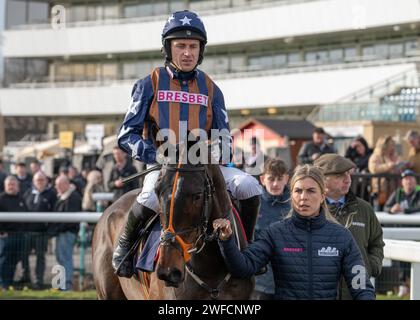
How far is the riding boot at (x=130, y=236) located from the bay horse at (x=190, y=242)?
0.32ft

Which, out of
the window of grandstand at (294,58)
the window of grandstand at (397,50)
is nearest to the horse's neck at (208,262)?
the window of grandstand at (397,50)

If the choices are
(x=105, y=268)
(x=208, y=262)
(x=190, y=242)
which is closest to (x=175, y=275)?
(x=190, y=242)

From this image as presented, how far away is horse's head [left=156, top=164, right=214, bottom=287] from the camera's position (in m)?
4.08

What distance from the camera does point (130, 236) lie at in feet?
16.2

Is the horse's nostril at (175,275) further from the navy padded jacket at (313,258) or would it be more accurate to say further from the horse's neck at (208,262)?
the horse's neck at (208,262)

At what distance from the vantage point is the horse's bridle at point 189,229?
4.13 m

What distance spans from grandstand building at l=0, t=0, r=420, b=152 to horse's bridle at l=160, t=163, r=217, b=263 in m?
16.7

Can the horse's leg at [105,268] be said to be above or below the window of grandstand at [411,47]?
below

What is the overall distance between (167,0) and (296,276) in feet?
132

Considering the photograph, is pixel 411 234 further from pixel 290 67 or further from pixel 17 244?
pixel 290 67

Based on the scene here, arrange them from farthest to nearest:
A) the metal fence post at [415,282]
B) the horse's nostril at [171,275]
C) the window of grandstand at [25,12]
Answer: the window of grandstand at [25,12] < the metal fence post at [415,282] < the horse's nostril at [171,275]

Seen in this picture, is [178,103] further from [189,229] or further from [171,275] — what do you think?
[171,275]

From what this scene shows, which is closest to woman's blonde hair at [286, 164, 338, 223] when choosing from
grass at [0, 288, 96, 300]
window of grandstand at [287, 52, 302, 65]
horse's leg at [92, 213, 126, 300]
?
horse's leg at [92, 213, 126, 300]

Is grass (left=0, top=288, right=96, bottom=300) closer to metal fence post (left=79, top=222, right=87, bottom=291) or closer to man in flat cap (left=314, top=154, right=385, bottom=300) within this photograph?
metal fence post (left=79, top=222, right=87, bottom=291)
